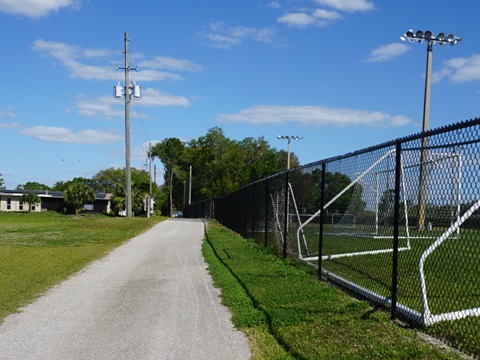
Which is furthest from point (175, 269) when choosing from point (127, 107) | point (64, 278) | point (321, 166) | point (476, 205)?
point (127, 107)

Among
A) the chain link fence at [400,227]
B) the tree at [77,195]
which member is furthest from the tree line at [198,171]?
the chain link fence at [400,227]

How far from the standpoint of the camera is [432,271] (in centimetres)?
619

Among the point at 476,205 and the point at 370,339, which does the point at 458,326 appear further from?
the point at 476,205

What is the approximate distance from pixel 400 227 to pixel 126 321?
12.9ft

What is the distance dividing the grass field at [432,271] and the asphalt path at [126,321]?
1980 millimetres

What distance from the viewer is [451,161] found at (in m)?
5.23

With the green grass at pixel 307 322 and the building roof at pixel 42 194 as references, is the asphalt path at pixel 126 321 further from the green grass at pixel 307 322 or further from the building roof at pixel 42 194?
the building roof at pixel 42 194

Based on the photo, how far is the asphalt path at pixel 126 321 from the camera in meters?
5.18

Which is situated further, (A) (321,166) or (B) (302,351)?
(A) (321,166)

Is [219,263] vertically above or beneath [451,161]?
beneath

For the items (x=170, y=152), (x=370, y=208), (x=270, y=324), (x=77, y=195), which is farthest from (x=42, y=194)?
(x=270, y=324)

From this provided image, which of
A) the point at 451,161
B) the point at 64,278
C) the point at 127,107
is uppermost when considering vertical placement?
the point at 127,107

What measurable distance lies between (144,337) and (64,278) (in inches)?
180

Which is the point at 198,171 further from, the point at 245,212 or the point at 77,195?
the point at 245,212
